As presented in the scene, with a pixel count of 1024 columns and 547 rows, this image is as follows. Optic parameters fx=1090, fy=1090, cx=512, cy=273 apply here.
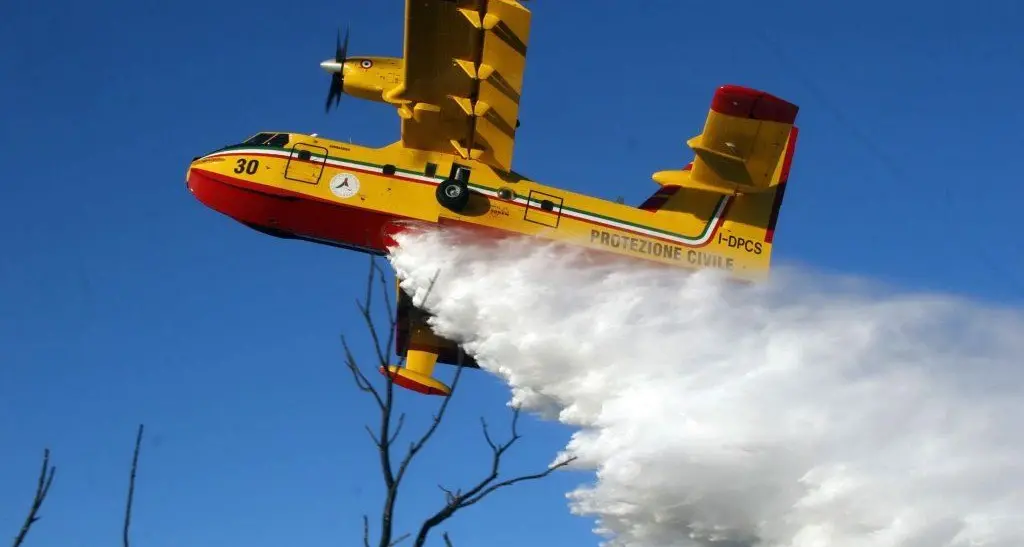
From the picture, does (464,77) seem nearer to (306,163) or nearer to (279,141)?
(306,163)

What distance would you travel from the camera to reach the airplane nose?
17.0m

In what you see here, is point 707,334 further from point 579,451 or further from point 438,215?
point 438,215

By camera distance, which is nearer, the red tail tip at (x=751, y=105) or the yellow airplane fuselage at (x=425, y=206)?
the red tail tip at (x=751, y=105)

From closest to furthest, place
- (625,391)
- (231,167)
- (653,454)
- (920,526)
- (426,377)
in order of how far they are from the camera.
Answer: (920,526), (653,454), (625,391), (231,167), (426,377)

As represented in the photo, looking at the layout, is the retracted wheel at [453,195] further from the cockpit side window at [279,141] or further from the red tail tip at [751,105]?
the red tail tip at [751,105]

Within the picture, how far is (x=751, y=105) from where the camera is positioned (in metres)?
15.2

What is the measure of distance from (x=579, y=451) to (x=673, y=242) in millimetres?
4366

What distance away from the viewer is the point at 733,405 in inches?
550

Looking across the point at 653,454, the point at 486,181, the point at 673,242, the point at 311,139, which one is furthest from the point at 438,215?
the point at 653,454

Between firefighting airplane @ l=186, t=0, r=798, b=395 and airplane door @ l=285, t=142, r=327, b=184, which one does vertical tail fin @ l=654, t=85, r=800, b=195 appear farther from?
airplane door @ l=285, t=142, r=327, b=184

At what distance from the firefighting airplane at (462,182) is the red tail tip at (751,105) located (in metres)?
0.39

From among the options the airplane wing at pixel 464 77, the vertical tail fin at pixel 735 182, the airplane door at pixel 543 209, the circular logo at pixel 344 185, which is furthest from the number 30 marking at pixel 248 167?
the vertical tail fin at pixel 735 182

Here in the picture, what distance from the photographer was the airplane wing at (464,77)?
15453 millimetres

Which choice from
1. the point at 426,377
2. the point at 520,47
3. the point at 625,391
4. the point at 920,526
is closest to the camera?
the point at 920,526
